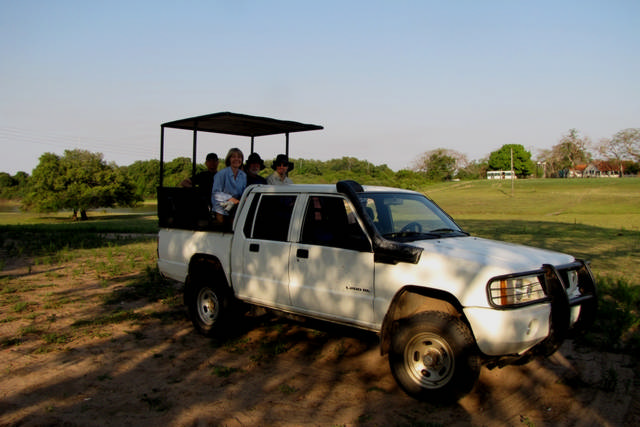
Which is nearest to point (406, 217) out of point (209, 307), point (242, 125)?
point (209, 307)

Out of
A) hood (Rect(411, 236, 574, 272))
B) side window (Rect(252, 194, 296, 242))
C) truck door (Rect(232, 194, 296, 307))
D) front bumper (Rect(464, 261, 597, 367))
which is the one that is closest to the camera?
front bumper (Rect(464, 261, 597, 367))

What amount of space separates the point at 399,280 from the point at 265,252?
5.63 ft

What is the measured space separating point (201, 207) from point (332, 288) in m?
2.53

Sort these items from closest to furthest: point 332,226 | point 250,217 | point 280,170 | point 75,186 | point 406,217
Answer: point 332,226 → point 406,217 → point 250,217 → point 280,170 → point 75,186

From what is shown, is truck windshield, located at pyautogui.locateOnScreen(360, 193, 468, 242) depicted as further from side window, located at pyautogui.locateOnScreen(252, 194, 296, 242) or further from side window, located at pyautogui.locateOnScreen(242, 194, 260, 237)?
side window, located at pyautogui.locateOnScreen(242, 194, 260, 237)

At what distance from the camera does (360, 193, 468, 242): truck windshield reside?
16.3ft

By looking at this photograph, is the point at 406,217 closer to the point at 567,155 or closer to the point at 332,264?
the point at 332,264

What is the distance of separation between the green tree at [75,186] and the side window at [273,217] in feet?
181

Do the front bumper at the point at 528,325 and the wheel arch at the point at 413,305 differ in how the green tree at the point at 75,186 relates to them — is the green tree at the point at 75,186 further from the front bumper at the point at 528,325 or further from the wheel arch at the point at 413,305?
the front bumper at the point at 528,325

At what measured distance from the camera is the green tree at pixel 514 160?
138000 mm

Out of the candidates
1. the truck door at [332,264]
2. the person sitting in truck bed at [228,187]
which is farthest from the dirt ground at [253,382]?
the person sitting in truck bed at [228,187]

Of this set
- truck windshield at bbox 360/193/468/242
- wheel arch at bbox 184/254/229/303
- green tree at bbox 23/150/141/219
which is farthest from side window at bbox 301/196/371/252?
green tree at bbox 23/150/141/219

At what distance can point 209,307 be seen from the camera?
634 centimetres

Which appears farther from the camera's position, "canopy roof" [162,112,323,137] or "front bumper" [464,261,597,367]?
"canopy roof" [162,112,323,137]
